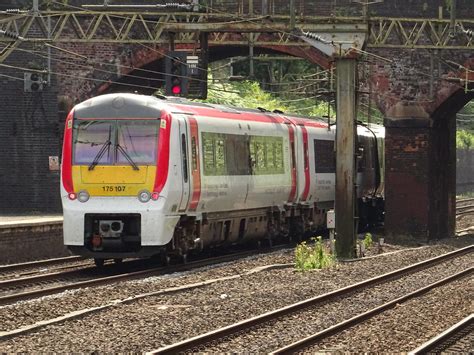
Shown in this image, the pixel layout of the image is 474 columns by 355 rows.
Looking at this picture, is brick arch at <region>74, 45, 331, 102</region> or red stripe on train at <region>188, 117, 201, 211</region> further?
brick arch at <region>74, 45, 331, 102</region>

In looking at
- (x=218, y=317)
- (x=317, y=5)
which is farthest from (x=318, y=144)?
(x=218, y=317)

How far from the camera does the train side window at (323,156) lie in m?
27.9

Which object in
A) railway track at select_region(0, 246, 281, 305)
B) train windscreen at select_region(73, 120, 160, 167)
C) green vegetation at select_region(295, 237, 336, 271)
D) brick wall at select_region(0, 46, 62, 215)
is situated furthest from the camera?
brick wall at select_region(0, 46, 62, 215)

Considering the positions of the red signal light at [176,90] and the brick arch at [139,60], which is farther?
the brick arch at [139,60]

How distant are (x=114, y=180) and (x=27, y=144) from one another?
45.7 feet

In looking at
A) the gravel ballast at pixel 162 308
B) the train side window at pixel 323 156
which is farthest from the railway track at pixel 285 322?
the train side window at pixel 323 156

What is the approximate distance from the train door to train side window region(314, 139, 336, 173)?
27.8 ft

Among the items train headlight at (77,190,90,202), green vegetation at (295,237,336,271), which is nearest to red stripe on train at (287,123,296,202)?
green vegetation at (295,237,336,271)

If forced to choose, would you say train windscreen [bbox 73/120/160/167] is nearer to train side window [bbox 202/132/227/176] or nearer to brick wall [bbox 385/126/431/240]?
train side window [bbox 202/132/227/176]

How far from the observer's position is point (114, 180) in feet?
62.1

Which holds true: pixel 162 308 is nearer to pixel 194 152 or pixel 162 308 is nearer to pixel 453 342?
pixel 453 342

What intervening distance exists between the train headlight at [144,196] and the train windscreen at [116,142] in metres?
0.49

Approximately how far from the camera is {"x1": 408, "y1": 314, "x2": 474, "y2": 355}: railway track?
11.1 m

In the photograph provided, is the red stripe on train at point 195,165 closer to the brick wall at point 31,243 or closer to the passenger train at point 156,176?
the passenger train at point 156,176
